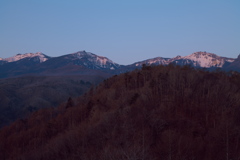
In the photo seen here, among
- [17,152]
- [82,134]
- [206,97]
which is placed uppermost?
[206,97]

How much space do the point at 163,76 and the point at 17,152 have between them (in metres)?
31.5

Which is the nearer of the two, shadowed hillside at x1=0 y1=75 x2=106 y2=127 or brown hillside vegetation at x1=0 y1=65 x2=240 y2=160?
brown hillside vegetation at x1=0 y1=65 x2=240 y2=160

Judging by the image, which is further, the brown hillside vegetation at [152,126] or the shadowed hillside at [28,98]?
the shadowed hillside at [28,98]

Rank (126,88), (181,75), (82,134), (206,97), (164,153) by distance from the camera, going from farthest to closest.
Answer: (126,88)
(181,75)
(206,97)
(82,134)
(164,153)

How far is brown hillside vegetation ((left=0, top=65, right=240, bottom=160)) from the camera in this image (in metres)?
34.0

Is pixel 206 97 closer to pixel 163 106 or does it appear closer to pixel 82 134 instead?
pixel 163 106

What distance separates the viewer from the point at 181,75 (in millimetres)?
61469

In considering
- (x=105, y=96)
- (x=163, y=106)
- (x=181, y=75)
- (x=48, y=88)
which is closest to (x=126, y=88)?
(x=105, y=96)

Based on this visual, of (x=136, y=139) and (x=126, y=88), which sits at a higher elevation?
(x=126, y=88)

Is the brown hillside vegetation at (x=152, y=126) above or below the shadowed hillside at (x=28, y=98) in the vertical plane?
above

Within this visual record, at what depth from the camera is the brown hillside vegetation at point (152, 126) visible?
3400 cm

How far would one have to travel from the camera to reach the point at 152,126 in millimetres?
41375

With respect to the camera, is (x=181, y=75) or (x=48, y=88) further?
(x=48, y=88)

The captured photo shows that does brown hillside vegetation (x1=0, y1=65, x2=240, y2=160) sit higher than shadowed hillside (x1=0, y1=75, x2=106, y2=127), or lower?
higher
